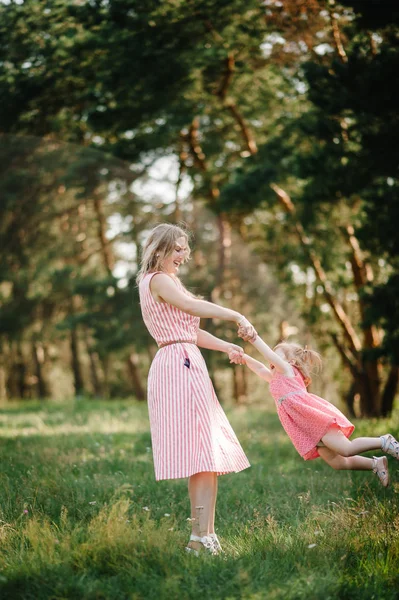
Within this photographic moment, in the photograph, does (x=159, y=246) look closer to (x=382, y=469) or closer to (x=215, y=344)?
(x=215, y=344)

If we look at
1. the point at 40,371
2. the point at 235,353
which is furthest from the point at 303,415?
the point at 40,371

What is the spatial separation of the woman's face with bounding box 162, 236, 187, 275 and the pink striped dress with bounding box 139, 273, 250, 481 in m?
0.12

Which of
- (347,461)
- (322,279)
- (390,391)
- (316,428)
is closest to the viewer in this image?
(316,428)

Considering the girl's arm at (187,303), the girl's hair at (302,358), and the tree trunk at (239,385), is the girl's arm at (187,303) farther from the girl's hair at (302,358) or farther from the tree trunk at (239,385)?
the tree trunk at (239,385)

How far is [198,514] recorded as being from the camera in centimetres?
413

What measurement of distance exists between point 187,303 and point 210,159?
15.5m

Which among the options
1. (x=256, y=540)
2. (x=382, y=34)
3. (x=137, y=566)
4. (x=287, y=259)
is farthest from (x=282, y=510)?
(x=287, y=259)

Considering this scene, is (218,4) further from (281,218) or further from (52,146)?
(281,218)

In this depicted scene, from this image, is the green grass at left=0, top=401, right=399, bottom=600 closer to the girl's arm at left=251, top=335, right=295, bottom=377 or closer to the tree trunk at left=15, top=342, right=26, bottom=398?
the girl's arm at left=251, top=335, right=295, bottom=377

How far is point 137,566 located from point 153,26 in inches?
329

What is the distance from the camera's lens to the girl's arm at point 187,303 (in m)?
4.30

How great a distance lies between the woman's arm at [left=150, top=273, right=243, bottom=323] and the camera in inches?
169

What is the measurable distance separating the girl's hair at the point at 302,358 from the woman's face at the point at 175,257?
1272mm

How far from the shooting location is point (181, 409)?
14.0 feet
